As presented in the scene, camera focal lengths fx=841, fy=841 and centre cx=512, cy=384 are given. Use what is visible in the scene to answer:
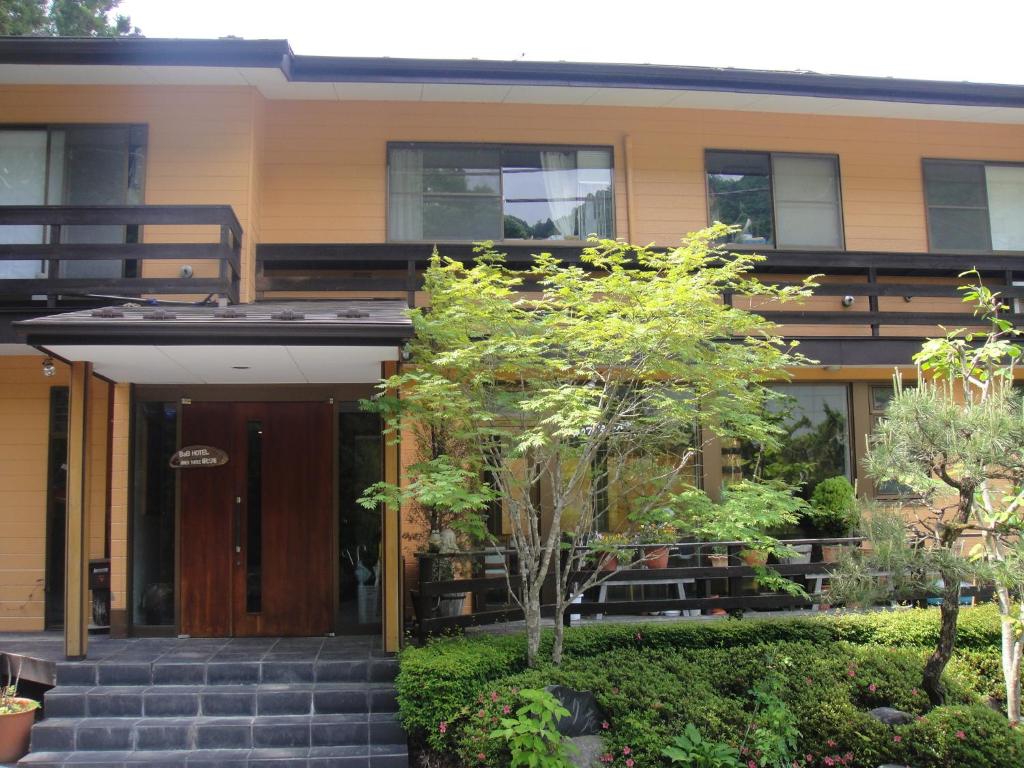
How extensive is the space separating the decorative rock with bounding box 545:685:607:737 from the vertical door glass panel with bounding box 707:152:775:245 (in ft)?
21.2

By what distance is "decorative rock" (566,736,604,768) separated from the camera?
6.17m

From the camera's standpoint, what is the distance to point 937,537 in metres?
6.61

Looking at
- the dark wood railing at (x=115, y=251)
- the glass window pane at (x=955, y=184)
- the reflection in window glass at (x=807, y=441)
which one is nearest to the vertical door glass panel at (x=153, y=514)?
the dark wood railing at (x=115, y=251)

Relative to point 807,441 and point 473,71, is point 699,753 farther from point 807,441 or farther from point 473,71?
point 473,71

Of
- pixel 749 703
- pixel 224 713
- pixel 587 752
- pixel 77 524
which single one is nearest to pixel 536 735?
pixel 587 752

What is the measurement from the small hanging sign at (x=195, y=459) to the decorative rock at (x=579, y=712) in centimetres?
444

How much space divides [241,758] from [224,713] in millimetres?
563

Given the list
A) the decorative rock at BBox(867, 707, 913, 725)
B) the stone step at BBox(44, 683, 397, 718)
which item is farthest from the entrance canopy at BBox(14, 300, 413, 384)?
the decorative rock at BBox(867, 707, 913, 725)

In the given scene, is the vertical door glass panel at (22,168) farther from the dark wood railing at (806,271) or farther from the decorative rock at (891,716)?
the decorative rock at (891,716)

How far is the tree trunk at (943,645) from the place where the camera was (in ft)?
21.7

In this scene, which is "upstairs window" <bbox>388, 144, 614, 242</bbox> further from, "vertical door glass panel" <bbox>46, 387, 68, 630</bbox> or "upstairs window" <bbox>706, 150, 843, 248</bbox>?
"vertical door glass panel" <bbox>46, 387, 68, 630</bbox>

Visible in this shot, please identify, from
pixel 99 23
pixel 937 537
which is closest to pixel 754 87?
pixel 937 537

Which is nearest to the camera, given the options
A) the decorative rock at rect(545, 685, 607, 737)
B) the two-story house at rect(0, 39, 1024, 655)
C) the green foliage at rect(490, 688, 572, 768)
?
the green foliage at rect(490, 688, 572, 768)

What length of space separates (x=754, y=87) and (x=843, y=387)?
391cm
